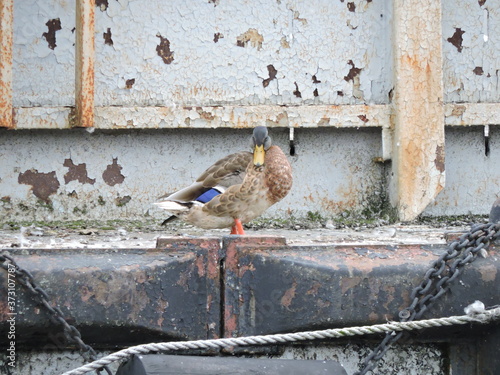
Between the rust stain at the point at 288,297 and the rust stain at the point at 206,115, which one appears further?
the rust stain at the point at 206,115

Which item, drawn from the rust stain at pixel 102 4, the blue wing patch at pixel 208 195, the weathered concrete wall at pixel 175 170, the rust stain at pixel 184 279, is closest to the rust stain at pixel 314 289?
the rust stain at pixel 184 279

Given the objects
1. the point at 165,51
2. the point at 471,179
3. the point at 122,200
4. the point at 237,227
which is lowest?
the point at 237,227

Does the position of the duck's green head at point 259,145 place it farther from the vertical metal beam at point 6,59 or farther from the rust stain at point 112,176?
the vertical metal beam at point 6,59

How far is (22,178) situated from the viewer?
4.00 metres

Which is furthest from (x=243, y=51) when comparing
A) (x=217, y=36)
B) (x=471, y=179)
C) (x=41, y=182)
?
(x=471, y=179)

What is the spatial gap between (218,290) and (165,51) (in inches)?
93.2

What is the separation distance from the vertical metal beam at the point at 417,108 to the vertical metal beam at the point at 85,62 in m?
1.62

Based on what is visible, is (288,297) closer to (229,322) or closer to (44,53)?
(229,322)

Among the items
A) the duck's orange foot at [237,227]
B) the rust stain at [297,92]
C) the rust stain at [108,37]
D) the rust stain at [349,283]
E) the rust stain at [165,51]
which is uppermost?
the rust stain at [108,37]

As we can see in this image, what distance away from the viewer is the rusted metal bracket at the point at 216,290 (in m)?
1.98

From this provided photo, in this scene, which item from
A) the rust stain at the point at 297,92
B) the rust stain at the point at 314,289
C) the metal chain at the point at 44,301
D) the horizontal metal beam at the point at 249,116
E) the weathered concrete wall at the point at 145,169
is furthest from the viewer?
the rust stain at the point at 297,92

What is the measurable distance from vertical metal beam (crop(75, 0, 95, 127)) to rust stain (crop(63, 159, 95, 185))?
0.31 m

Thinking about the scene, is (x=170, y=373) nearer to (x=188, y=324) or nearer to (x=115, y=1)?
(x=188, y=324)

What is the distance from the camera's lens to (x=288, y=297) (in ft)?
6.61
